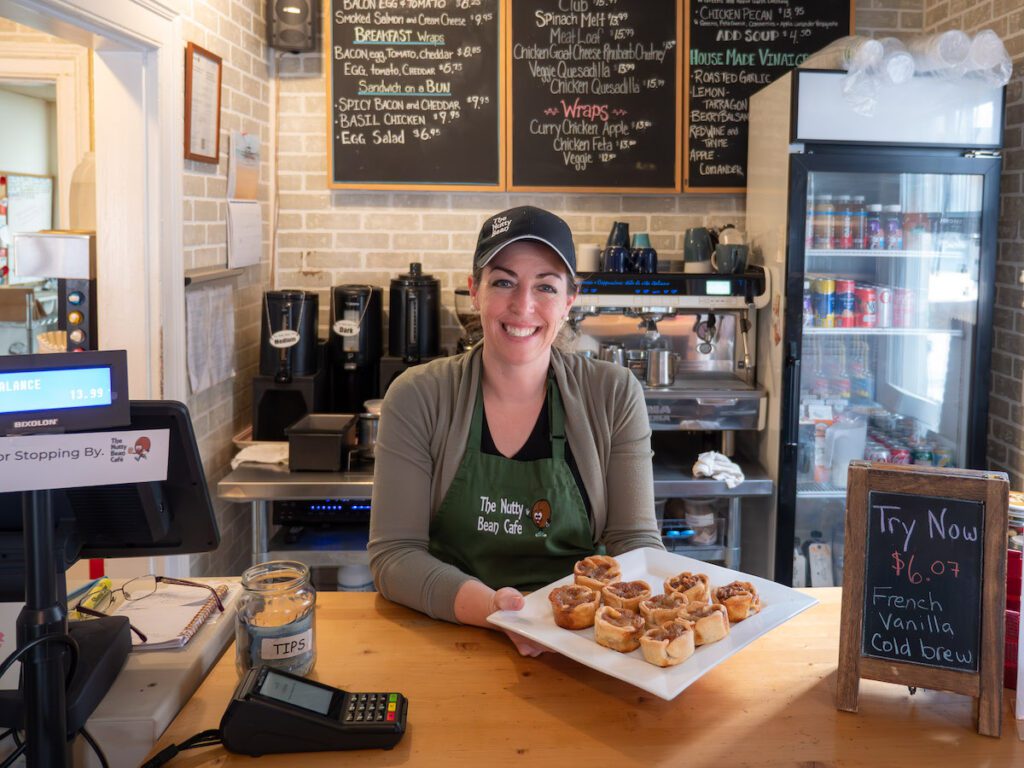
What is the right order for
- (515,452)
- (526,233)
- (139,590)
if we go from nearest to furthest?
(139,590) < (526,233) < (515,452)

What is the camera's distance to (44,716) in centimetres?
116

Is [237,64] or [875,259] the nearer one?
[237,64]

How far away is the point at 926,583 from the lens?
1.36 meters

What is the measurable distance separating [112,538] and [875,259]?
3229 millimetres

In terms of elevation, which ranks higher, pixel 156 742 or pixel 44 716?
pixel 44 716

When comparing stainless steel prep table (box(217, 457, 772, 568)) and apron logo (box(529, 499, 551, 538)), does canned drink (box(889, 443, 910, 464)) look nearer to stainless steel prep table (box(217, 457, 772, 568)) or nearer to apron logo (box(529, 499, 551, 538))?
stainless steel prep table (box(217, 457, 772, 568))

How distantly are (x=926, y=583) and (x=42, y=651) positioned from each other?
115 centimetres

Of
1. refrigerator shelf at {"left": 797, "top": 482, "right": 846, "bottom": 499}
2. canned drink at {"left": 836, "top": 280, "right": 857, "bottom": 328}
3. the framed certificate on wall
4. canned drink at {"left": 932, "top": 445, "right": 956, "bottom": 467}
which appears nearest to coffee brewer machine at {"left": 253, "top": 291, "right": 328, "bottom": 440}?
the framed certificate on wall

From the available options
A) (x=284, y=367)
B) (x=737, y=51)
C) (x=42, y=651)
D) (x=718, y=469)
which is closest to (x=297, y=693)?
(x=42, y=651)

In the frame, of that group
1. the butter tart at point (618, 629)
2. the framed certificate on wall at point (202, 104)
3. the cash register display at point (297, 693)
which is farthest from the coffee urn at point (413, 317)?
the cash register display at point (297, 693)

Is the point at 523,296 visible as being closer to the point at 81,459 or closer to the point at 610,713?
the point at 610,713

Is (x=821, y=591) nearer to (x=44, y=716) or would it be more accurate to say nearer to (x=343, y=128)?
(x=44, y=716)

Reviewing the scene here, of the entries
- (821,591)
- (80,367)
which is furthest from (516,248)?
(80,367)

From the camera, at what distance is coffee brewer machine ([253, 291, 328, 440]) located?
3.48 m
